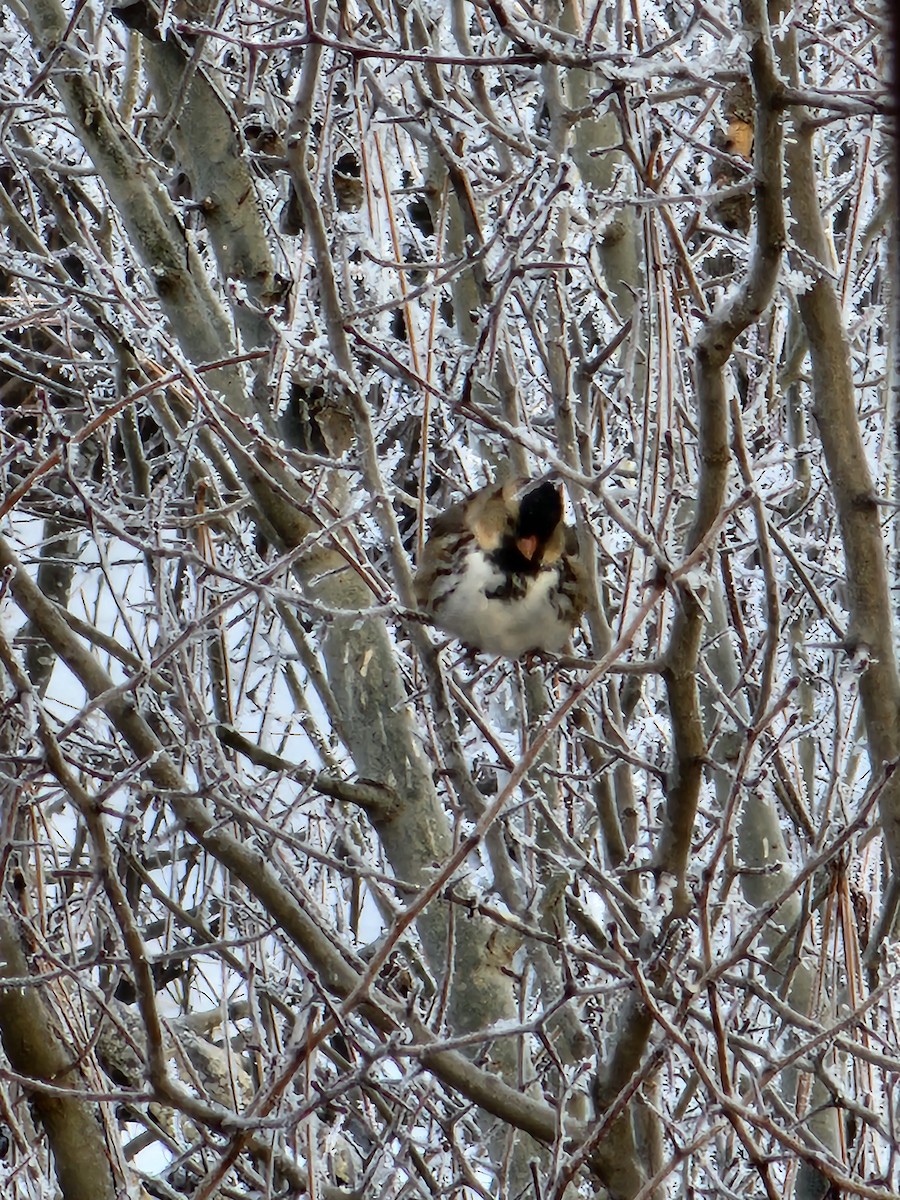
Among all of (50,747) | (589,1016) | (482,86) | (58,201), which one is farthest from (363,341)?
(589,1016)

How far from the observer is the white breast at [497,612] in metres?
3.08

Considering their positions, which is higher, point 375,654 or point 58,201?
point 58,201

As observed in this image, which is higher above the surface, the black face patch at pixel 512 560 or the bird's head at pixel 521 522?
the bird's head at pixel 521 522

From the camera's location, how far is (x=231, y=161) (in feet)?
12.8

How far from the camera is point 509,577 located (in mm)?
3104

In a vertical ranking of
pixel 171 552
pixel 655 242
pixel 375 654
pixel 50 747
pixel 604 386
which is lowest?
pixel 50 747

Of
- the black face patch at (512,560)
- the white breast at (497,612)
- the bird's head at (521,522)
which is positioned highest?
the bird's head at (521,522)

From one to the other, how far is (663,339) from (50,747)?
1.11m

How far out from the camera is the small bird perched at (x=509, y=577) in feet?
10.1

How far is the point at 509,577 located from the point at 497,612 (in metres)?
0.08

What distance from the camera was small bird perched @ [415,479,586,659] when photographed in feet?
10.1

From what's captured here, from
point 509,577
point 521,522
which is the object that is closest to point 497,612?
point 509,577

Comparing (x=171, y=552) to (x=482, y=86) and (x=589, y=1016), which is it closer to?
(x=482, y=86)

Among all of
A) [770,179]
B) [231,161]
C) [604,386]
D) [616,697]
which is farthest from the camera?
[604,386]
